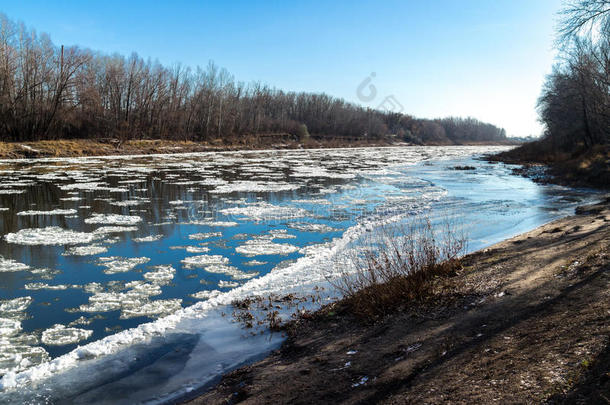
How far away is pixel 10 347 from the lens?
5.17 m

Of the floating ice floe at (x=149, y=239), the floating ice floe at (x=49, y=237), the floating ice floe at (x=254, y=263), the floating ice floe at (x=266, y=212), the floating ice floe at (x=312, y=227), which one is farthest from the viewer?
the floating ice floe at (x=266, y=212)

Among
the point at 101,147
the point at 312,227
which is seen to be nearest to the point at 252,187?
the point at 312,227

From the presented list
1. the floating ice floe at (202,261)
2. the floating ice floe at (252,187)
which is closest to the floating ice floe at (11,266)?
the floating ice floe at (202,261)

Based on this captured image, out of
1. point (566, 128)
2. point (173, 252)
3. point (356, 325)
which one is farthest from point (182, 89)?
point (356, 325)

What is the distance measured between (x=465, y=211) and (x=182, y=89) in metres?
60.5

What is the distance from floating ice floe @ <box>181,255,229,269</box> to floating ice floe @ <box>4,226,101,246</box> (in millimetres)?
3084

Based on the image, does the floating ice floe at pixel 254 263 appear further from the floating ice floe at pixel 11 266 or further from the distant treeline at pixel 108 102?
the distant treeline at pixel 108 102

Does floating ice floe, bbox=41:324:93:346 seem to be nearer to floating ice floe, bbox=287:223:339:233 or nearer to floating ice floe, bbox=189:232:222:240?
floating ice floe, bbox=189:232:222:240

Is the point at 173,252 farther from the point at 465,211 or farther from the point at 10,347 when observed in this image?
the point at 465,211

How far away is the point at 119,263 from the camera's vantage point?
8.45 metres

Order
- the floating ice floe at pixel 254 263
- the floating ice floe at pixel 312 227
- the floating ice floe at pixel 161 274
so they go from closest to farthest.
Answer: the floating ice floe at pixel 161 274 → the floating ice floe at pixel 254 263 → the floating ice floe at pixel 312 227

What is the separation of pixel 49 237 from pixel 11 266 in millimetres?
2287

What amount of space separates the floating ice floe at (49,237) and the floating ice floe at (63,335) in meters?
4.72

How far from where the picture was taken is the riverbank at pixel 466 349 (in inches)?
126
